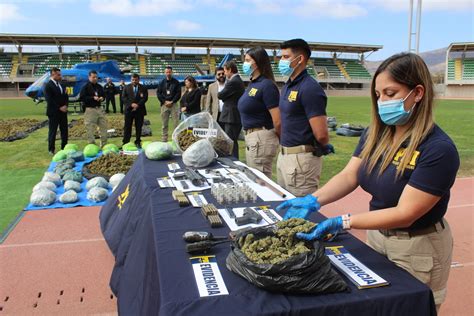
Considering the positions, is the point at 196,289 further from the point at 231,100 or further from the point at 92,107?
the point at 92,107

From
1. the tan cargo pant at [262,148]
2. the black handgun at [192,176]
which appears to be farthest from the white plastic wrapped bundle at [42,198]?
the tan cargo pant at [262,148]

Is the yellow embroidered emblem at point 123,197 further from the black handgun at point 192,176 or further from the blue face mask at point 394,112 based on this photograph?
the blue face mask at point 394,112

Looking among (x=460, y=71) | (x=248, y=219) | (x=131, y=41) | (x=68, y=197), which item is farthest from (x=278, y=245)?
(x=460, y=71)

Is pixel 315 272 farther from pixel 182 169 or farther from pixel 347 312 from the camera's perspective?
pixel 182 169

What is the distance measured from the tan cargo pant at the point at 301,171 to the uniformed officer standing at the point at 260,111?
694 millimetres

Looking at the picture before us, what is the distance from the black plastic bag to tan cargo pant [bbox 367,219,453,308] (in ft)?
1.57

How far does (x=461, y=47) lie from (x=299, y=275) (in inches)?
2340

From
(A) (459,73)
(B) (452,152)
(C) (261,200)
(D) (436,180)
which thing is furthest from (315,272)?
(A) (459,73)

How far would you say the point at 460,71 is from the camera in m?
50.2

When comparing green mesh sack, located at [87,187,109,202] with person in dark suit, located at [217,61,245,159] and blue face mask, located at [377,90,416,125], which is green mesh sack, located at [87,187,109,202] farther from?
blue face mask, located at [377,90,416,125]

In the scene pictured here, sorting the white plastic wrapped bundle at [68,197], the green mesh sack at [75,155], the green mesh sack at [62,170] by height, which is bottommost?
the white plastic wrapped bundle at [68,197]

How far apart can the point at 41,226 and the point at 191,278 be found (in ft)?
12.6

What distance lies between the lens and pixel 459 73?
50250 mm

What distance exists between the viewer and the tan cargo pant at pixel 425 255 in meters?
1.79
